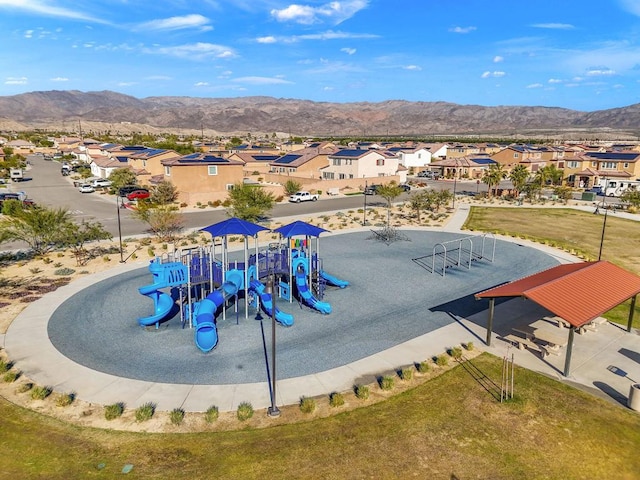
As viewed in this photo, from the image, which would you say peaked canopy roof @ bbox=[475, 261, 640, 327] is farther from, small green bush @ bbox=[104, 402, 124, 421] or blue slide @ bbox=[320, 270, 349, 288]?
small green bush @ bbox=[104, 402, 124, 421]

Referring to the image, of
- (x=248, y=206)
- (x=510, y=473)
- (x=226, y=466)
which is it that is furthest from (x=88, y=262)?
(x=510, y=473)

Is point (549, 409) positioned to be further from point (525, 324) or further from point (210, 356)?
point (210, 356)

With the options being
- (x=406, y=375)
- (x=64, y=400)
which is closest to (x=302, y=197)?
(x=406, y=375)

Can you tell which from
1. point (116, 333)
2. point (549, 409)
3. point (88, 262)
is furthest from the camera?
point (88, 262)

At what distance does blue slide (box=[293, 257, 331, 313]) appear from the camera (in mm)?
23391

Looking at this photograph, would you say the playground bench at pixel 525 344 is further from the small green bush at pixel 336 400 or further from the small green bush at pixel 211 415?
the small green bush at pixel 211 415

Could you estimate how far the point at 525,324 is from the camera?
22062 mm

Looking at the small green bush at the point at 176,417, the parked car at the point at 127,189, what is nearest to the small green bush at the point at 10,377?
the small green bush at the point at 176,417

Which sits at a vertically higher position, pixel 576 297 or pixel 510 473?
pixel 576 297

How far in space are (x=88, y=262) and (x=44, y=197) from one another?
37.9m

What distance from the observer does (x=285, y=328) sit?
70.9 feet

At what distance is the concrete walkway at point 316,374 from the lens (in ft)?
51.4

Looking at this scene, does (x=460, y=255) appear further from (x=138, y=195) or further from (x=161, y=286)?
(x=138, y=195)

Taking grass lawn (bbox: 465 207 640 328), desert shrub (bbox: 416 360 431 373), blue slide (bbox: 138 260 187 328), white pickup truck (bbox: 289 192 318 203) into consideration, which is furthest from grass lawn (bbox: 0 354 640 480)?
white pickup truck (bbox: 289 192 318 203)
